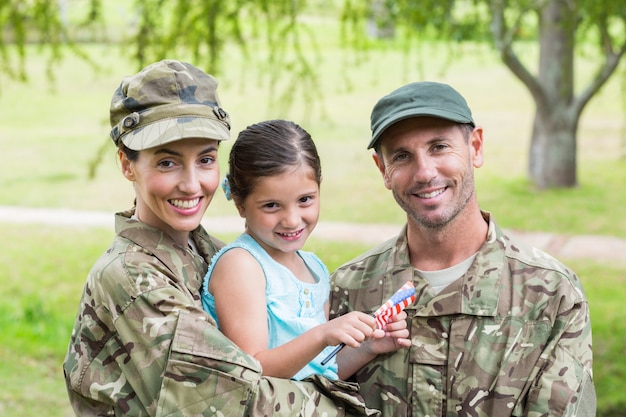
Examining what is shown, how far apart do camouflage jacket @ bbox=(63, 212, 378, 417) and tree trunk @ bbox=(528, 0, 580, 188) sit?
11.0 m

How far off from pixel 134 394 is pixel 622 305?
7762mm

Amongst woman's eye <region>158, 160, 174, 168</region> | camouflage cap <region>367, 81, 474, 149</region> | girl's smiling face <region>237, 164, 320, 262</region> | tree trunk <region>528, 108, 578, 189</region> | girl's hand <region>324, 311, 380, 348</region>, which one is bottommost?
tree trunk <region>528, 108, 578, 189</region>

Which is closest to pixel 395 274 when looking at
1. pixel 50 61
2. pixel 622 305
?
pixel 50 61

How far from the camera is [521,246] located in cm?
310

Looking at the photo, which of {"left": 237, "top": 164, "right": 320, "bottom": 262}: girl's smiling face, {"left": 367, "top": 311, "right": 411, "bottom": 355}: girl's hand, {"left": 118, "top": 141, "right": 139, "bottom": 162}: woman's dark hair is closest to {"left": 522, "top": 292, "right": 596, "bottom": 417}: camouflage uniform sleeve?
{"left": 367, "top": 311, "right": 411, "bottom": 355}: girl's hand

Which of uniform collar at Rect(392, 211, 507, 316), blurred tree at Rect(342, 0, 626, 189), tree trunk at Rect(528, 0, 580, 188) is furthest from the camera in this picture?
tree trunk at Rect(528, 0, 580, 188)

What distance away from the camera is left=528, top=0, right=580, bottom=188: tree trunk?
13703 millimetres

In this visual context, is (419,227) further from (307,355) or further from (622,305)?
(622,305)

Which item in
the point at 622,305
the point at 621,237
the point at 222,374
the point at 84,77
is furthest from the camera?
the point at 84,77

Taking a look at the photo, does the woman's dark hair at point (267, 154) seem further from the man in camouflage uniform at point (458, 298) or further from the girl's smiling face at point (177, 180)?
the man in camouflage uniform at point (458, 298)

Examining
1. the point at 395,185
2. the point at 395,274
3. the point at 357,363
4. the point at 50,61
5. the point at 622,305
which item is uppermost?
the point at 50,61

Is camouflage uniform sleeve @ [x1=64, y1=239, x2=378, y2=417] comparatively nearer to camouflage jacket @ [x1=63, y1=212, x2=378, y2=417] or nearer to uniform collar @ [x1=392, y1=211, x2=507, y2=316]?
camouflage jacket @ [x1=63, y1=212, x2=378, y2=417]

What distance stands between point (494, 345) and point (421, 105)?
798 mm

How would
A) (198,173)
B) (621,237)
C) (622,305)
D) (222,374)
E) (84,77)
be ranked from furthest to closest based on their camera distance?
(84,77) < (621,237) < (622,305) < (198,173) < (222,374)
